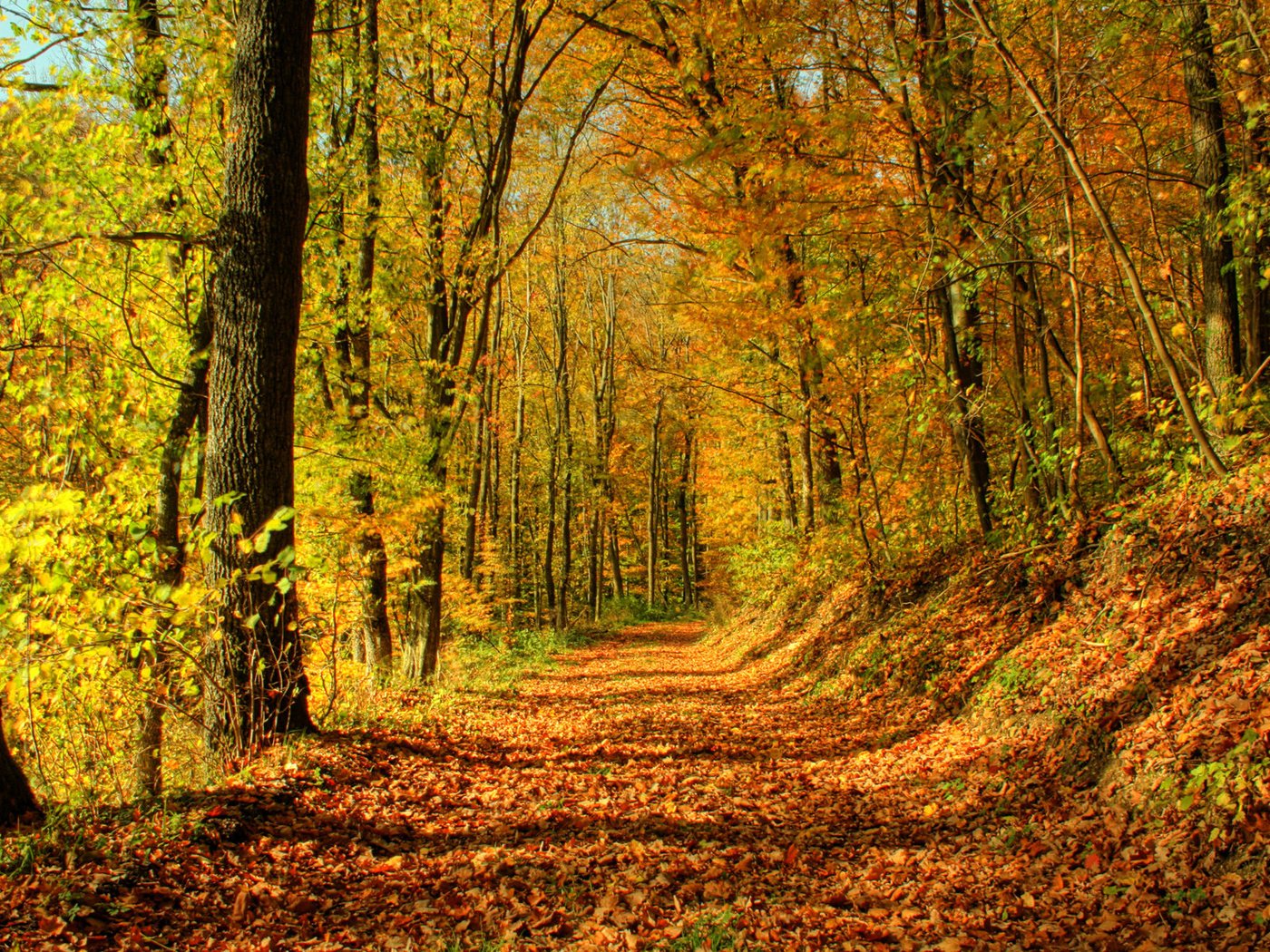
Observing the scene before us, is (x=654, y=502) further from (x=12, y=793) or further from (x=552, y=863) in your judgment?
(x=12, y=793)

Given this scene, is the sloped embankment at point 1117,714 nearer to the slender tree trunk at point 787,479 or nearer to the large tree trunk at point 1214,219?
the large tree trunk at point 1214,219

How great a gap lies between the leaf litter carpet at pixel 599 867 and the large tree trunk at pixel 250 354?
715 mm

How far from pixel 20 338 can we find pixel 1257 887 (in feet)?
27.3

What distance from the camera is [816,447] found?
1370 centimetres

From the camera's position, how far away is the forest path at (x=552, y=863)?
3057 millimetres

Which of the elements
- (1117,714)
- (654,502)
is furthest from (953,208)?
(654,502)

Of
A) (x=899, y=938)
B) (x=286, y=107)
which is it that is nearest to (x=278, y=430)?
(x=286, y=107)

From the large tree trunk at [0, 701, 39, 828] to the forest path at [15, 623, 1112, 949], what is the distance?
545mm

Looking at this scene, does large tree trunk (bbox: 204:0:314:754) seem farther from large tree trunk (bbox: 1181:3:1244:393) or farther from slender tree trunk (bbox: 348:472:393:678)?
large tree trunk (bbox: 1181:3:1244:393)

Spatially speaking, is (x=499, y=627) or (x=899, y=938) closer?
(x=899, y=938)

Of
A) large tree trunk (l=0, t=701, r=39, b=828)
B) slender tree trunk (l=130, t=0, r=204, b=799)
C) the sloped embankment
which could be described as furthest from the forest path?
slender tree trunk (l=130, t=0, r=204, b=799)

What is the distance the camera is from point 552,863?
3949 millimetres

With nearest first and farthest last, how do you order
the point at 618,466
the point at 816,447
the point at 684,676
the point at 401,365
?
1. the point at 401,365
2. the point at 684,676
3. the point at 816,447
4. the point at 618,466

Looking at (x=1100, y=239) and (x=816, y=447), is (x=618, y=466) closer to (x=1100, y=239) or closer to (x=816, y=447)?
(x=816, y=447)
